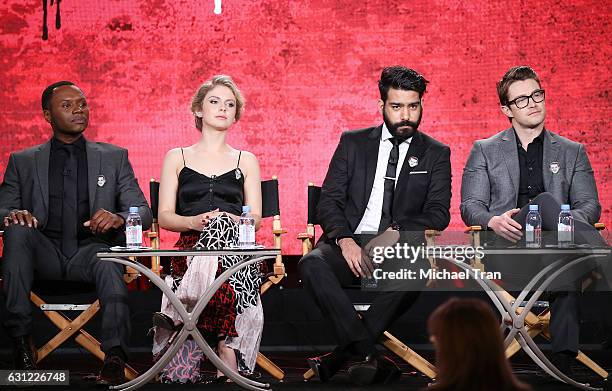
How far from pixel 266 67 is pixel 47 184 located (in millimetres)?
1802

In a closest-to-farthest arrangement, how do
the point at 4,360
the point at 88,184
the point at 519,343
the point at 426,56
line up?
the point at 519,343
the point at 88,184
the point at 4,360
the point at 426,56

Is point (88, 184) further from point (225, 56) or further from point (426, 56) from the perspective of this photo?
point (426, 56)

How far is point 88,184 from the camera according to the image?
485 centimetres

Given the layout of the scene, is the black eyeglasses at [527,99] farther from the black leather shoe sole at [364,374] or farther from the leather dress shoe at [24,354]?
the leather dress shoe at [24,354]

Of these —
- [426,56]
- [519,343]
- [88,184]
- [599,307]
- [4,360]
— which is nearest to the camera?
[519,343]

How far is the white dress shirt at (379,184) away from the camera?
188 inches

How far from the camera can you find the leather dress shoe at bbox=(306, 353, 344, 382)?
428 cm

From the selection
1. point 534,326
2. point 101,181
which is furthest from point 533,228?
point 101,181

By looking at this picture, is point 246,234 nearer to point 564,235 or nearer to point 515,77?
point 564,235

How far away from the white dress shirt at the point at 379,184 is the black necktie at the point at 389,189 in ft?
0.06

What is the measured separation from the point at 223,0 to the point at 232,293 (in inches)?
95.7

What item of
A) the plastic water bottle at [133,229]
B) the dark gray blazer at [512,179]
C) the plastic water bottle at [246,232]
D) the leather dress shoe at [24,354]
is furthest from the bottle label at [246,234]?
the dark gray blazer at [512,179]

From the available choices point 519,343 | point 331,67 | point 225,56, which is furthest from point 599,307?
point 225,56

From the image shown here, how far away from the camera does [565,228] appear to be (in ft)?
13.8
